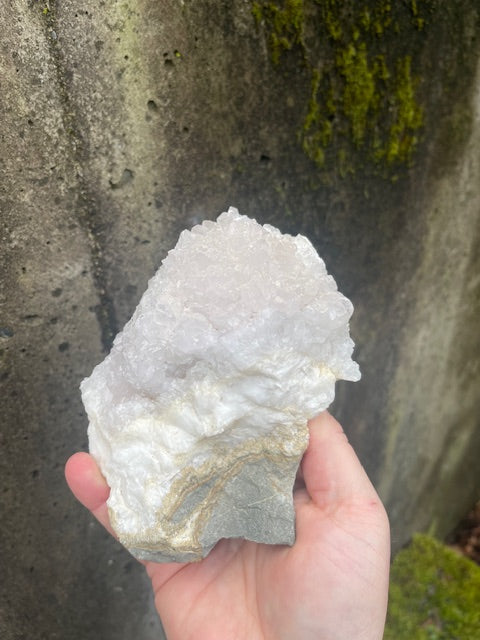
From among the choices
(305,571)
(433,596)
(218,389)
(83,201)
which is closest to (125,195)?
(83,201)

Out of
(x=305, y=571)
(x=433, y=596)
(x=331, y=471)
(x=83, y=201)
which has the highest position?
(x=83, y=201)

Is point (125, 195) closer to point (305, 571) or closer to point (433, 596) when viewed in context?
point (305, 571)

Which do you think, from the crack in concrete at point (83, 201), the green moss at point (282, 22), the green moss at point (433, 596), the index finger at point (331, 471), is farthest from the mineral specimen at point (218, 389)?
the green moss at point (433, 596)

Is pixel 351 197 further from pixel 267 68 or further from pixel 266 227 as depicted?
pixel 266 227

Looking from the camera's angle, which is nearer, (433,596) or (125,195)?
→ (125,195)

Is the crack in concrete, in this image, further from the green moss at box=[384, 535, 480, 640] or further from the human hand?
the green moss at box=[384, 535, 480, 640]

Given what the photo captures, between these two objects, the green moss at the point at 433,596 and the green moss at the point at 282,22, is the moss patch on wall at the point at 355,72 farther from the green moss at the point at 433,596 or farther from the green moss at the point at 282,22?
the green moss at the point at 433,596
